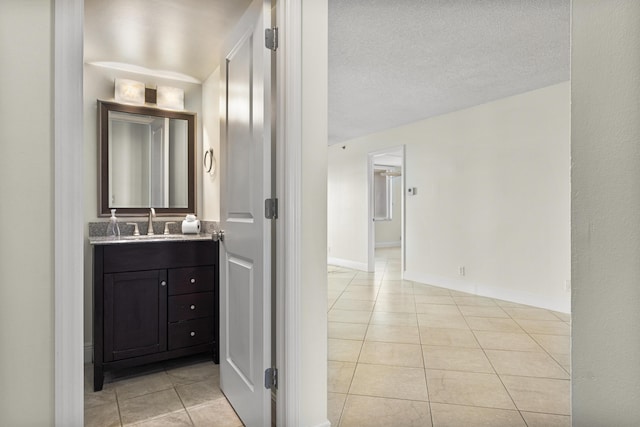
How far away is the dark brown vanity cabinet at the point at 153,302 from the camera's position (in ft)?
7.19

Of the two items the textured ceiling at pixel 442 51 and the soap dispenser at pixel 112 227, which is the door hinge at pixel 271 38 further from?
the soap dispenser at pixel 112 227

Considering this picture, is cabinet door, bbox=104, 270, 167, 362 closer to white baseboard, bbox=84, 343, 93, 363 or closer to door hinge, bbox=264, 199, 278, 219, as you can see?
white baseboard, bbox=84, 343, 93, 363

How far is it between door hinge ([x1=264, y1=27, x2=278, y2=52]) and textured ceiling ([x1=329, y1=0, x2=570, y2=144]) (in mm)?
924

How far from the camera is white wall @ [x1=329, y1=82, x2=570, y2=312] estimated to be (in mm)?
3773

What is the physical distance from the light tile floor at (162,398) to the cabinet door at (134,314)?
0.62 feet

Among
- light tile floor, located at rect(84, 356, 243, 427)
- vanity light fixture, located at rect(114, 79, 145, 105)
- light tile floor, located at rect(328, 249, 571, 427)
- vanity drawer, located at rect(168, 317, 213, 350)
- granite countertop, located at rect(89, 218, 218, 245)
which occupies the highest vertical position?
vanity light fixture, located at rect(114, 79, 145, 105)

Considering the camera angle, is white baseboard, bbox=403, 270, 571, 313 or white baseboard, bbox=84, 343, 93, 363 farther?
white baseboard, bbox=403, 270, 571, 313

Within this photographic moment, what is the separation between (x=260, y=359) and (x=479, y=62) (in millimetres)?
3037

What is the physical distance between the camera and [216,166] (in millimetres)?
2906

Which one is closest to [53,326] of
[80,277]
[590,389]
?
[80,277]

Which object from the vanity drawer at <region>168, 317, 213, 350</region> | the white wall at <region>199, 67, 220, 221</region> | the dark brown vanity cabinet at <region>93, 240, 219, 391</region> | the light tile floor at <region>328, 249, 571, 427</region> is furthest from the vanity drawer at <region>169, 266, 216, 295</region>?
the light tile floor at <region>328, 249, 571, 427</region>

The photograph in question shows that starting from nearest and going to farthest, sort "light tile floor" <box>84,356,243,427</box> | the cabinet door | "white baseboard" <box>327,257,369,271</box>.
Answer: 1. "light tile floor" <box>84,356,243,427</box>
2. the cabinet door
3. "white baseboard" <box>327,257,369,271</box>

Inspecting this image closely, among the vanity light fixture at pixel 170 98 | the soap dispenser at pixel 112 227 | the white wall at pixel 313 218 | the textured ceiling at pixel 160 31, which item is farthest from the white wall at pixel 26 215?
the vanity light fixture at pixel 170 98

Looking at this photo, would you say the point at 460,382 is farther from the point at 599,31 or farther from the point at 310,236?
the point at 599,31
